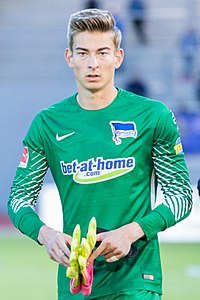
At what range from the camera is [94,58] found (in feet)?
15.8

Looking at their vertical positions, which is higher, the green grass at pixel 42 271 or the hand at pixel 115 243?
the hand at pixel 115 243

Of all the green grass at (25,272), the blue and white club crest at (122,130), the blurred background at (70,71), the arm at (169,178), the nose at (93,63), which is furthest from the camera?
the blurred background at (70,71)

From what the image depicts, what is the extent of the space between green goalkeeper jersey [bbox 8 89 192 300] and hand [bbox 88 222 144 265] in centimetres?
22

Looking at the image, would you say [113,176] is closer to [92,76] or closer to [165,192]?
[165,192]

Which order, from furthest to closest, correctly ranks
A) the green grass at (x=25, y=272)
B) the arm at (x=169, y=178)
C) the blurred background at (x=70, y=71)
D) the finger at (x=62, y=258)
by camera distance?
the blurred background at (x=70, y=71) < the green grass at (x=25, y=272) < the arm at (x=169, y=178) < the finger at (x=62, y=258)

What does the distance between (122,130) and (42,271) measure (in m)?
7.36

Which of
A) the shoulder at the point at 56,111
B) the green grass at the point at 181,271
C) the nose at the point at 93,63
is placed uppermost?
the nose at the point at 93,63

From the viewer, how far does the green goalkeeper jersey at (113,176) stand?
4.84 meters

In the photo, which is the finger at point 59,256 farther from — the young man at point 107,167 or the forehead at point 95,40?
the forehead at point 95,40

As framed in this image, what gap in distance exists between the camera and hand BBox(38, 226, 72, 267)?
175 inches

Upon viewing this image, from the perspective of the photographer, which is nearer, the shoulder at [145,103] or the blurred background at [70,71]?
the shoulder at [145,103]

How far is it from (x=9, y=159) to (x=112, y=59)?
1441 cm

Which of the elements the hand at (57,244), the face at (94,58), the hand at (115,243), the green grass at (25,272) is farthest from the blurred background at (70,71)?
the hand at (115,243)

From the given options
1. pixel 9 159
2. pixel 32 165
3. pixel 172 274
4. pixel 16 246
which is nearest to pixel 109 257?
pixel 32 165
